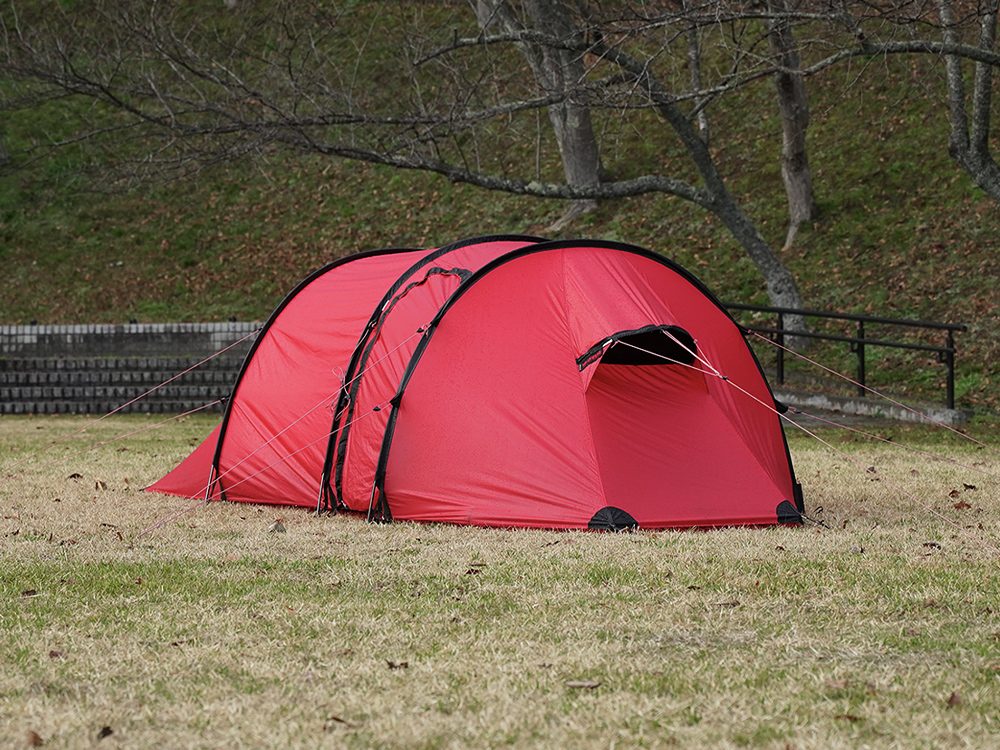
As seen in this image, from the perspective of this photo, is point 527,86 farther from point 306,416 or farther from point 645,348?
point 645,348

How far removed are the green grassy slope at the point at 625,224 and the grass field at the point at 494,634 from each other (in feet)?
27.3

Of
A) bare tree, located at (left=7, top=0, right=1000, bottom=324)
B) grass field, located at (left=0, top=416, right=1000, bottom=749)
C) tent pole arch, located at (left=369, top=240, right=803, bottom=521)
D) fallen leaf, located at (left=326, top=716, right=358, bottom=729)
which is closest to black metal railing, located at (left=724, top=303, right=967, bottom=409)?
bare tree, located at (left=7, top=0, right=1000, bottom=324)

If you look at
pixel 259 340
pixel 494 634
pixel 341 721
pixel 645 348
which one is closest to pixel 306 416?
pixel 259 340

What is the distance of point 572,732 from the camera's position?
3.09 meters

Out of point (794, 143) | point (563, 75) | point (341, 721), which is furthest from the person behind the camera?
point (794, 143)

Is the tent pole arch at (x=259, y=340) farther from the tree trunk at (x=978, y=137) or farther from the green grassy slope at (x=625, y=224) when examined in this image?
the green grassy slope at (x=625, y=224)

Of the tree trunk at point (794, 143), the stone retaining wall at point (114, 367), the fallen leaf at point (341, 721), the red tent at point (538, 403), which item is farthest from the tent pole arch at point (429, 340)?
the stone retaining wall at point (114, 367)

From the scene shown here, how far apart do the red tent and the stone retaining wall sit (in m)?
8.19

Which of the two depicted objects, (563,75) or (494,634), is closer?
(494,634)

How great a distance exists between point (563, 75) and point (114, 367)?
771 centimetres

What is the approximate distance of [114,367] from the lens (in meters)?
16.0

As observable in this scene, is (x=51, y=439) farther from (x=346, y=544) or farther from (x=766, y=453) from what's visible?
(x=766, y=453)

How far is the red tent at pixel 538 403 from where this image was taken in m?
6.46

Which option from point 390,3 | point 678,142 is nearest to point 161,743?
point 678,142
